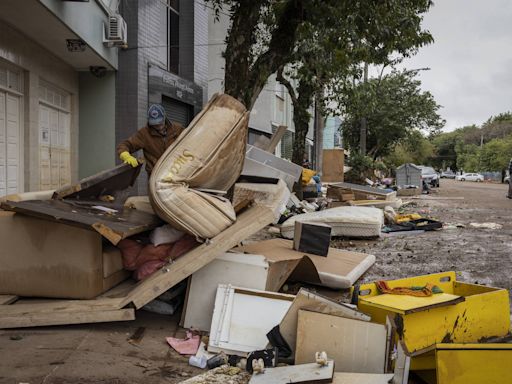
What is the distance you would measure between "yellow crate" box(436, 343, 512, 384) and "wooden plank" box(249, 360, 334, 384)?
525 mm

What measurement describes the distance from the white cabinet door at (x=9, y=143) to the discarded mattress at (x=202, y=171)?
4238 millimetres

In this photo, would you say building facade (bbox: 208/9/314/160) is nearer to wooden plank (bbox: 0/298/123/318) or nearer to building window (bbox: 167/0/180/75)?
building window (bbox: 167/0/180/75)

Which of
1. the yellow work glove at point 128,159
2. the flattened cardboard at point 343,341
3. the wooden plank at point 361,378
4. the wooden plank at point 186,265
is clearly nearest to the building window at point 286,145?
the yellow work glove at point 128,159

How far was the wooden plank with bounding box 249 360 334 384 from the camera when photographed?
7.62ft

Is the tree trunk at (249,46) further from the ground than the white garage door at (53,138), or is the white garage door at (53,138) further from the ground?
the tree trunk at (249,46)

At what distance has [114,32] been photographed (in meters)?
8.44

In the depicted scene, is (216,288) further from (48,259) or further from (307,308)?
(48,259)

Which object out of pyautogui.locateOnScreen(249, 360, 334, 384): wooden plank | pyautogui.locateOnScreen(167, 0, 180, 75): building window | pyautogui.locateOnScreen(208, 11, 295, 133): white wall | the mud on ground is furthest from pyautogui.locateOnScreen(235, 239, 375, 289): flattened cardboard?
pyautogui.locateOnScreen(208, 11, 295, 133): white wall

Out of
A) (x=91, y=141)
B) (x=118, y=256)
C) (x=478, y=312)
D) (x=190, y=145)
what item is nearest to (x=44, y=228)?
(x=118, y=256)

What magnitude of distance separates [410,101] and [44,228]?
29420mm

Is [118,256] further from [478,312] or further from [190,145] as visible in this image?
[478,312]

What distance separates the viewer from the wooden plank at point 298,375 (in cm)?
232

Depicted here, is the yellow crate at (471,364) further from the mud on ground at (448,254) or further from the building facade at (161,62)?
the building facade at (161,62)

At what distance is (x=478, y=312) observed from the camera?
3080 millimetres
